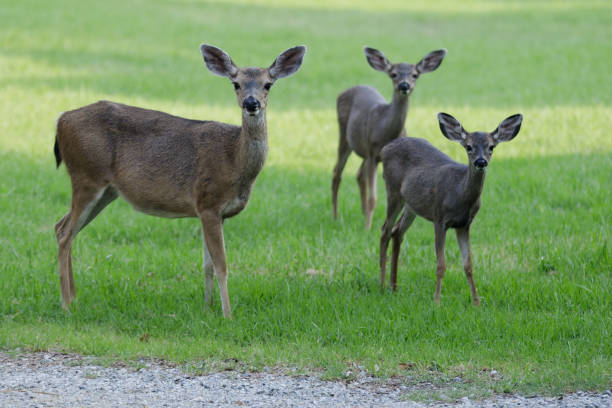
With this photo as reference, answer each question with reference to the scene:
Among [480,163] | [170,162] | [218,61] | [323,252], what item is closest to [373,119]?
[323,252]

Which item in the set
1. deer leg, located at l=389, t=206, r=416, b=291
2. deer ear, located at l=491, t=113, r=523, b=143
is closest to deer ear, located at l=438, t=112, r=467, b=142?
deer ear, located at l=491, t=113, r=523, b=143

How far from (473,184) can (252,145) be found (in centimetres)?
183

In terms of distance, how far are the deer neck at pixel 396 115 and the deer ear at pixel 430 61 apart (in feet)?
1.35

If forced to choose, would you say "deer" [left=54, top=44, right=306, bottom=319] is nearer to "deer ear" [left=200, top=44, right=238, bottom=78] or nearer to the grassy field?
"deer ear" [left=200, top=44, right=238, bottom=78]

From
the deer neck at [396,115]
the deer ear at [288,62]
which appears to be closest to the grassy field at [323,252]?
the deer neck at [396,115]

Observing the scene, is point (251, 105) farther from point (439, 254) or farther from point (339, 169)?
point (339, 169)

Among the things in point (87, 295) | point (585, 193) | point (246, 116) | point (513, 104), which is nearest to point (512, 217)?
point (585, 193)

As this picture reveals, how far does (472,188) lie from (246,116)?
1928 mm

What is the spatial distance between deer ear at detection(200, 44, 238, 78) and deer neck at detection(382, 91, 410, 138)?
9.13 feet

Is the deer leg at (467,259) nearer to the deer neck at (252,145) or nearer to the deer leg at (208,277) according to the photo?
the deer neck at (252,145)

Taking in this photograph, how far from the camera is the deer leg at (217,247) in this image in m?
7.28

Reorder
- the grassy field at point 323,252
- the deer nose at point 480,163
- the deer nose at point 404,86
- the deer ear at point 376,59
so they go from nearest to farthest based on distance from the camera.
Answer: the grassy field at point 323,252 < the deer nose at point 480,163 < the deer nose at point 404,86 < the deer ear at point 376,59

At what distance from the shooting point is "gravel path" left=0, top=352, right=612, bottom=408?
548 cm

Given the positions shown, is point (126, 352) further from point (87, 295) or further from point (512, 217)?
point (512, 217)
